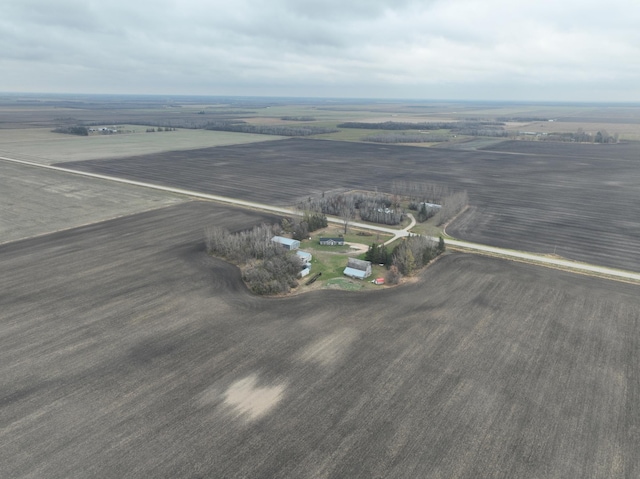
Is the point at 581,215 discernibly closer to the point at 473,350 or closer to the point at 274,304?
the point at 473,350

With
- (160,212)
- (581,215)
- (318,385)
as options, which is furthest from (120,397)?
(581,215)

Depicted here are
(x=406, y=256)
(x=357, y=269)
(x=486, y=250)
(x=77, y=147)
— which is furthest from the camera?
(x=77, y=147)

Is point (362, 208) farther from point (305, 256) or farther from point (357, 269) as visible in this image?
point (357, 269)

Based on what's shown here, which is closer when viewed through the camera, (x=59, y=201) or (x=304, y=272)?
(x=304, y=272)

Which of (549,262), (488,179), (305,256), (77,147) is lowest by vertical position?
(549,262)

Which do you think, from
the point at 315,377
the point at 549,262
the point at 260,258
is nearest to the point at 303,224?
the point at 260,258
